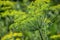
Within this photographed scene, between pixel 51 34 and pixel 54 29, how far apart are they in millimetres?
295

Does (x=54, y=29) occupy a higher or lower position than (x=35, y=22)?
lower

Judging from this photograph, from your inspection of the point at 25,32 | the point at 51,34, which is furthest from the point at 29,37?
the point at 51,34

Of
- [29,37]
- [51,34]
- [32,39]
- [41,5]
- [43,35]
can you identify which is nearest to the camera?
Result: [41,5]

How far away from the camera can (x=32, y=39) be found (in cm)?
557

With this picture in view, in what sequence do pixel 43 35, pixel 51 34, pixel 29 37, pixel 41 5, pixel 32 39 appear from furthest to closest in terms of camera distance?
pixel 51 34 < pixel 29 37 < pixel 32 39 < pixel 43 35 < pixel 41 5

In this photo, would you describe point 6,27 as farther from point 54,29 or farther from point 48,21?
point 48,21

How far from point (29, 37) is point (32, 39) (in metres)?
0.45

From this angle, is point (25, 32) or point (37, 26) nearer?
Answer: point (37, 26)

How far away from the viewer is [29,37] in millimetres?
6016

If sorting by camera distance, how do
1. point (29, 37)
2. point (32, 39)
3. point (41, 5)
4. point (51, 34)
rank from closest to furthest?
1. point (41, 5)
2. point (32, 39)
3. point (29, 37)
4. point (51, 34)

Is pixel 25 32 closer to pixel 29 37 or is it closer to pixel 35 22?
pixel 29 37

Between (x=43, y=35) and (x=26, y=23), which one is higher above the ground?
(x=26, y=23)

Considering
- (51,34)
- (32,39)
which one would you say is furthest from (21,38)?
(51,34)

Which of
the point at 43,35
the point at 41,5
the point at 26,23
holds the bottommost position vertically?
the point at 43,35
